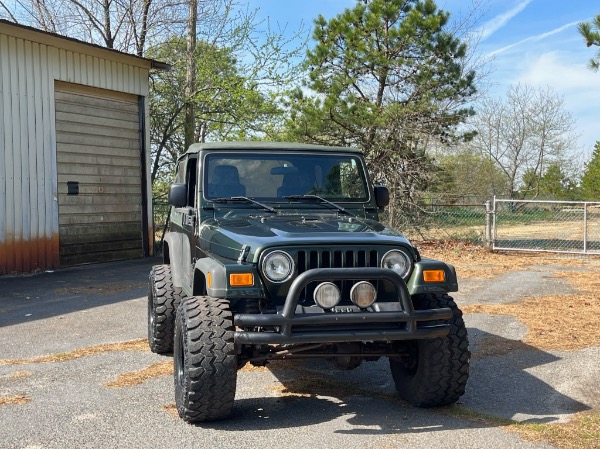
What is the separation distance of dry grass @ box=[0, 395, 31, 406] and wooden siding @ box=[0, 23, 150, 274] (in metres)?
7.33

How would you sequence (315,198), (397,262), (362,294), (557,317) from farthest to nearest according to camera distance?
1. (557,317)
2. (315,198)
3. (397,262)
4. (362,294)

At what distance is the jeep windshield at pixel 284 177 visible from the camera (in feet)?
17.5

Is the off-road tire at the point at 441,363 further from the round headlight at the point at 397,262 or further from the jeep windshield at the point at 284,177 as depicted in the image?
the jeep windshield at the point at 284,177

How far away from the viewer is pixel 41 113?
39.6ft

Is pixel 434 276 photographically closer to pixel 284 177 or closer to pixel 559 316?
pixel 284 177

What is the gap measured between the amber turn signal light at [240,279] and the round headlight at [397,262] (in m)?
0.89

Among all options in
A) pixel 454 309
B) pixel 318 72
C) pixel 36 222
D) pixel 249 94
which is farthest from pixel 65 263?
pixel 454 309

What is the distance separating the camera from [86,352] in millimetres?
6250

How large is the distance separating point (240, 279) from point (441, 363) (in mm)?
1484

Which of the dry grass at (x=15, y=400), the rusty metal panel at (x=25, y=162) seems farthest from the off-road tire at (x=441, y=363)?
the rusty metal panel at (x=25, y=162)

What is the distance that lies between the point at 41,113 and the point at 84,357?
24.1ft

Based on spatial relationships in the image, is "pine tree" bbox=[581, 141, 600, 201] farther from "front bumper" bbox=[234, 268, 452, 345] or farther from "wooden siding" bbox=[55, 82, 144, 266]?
"front bumper" bbox=[234, 268, 452, 345]

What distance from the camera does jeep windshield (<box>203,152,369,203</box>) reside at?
5320mm

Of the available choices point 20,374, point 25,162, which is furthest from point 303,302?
point 25,162
